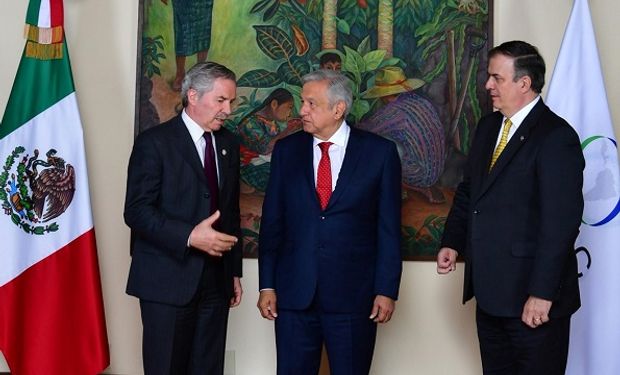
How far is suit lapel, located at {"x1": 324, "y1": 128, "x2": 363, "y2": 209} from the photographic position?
10.5 feet

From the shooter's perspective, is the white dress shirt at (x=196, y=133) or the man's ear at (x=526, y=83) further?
the white dress shirt at (x=196, y=133)

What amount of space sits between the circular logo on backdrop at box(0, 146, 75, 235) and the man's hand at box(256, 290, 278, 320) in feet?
4.46

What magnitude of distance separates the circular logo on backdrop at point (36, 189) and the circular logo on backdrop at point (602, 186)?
2.50 meters

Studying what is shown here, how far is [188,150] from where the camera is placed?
125 inches

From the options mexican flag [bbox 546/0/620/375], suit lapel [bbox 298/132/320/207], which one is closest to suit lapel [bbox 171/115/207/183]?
suit lapel [bbox 298/132/320/207]

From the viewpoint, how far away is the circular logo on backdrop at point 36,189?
3998 mm

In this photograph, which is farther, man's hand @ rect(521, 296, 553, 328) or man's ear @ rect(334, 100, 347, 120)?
man's ear @ rect(334, 100, 347, 120)

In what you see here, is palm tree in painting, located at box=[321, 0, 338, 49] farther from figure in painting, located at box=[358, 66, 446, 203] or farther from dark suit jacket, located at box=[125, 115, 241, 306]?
dark suit jacket, located at box=[125, 115, 241, 306]

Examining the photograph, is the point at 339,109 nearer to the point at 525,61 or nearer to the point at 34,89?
the point at 525,61

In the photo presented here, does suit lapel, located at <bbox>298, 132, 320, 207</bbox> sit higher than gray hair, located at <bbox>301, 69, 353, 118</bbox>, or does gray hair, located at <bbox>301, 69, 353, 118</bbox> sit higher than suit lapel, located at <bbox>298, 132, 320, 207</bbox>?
gray hair, located at <bbox>301, 69, 353, 118</bbox>

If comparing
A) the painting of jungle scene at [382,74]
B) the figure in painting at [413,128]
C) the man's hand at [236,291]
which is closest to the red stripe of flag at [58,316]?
the painting of jungle scene at [382,74]

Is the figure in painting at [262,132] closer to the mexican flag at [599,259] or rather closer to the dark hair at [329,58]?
the dark hair at [329,58]

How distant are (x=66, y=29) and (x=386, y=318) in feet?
8.24

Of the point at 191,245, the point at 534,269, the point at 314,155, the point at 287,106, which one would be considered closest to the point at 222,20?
the point at 287,106
